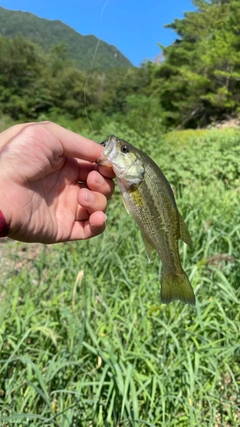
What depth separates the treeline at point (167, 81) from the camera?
19.4 metres

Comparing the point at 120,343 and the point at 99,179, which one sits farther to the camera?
the point at 120,343

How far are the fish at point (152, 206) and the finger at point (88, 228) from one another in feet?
1.04

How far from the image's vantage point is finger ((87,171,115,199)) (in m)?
1.47

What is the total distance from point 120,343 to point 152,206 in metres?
1.08

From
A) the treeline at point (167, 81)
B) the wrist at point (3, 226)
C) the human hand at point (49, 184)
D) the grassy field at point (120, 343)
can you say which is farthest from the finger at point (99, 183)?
the treeline at point (167, 81)

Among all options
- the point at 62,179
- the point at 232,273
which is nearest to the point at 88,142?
the point at 62,179

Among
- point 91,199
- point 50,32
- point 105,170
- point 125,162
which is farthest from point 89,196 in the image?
Answer: point 50,32

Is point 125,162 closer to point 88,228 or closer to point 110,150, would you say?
point 110,150

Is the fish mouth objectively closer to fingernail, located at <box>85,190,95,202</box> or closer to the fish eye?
the fish eye

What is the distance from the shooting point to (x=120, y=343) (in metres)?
2.07

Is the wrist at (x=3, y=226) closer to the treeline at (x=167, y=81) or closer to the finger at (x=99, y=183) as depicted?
the finger at (x=99, y=183)

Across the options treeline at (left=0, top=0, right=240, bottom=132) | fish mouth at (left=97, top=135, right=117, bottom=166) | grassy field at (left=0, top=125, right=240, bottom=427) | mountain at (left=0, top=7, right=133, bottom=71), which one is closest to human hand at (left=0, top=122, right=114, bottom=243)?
fish mouth at (left=97, top=135, right=117, bottom=166)

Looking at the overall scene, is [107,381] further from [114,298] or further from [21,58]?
[21,58]

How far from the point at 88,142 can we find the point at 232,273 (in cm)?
153
